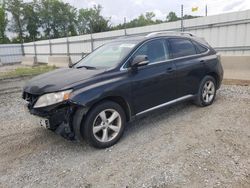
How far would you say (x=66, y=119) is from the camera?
3377 mm

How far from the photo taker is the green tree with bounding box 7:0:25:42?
138 ft

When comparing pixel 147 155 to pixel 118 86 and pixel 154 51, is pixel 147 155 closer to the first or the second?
pixel 118 86

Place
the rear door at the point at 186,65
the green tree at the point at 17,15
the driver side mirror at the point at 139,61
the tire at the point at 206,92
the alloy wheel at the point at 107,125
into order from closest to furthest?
the alloy wheel at the point at 107,125
the driver side mirror at the point at 139,61
the rear door at the point at 186,65
the tire at the point at 206,92
the green tree at the point at 17,15

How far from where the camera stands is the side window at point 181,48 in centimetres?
471

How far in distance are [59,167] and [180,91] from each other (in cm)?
277

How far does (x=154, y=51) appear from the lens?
14.4ft

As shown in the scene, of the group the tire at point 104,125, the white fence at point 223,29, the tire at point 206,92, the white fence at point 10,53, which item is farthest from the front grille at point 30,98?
the white fence at point 10,53

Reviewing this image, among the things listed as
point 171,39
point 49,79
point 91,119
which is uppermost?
point 171,39

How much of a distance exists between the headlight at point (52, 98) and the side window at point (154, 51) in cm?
150

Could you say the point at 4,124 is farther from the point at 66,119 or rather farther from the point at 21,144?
the point at 66,119

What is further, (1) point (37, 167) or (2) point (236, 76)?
(2) point (236, 76)

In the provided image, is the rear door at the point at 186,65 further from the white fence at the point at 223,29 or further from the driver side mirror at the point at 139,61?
the white fence at the point at 223,29

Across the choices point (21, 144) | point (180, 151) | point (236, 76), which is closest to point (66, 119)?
point (21, 144)

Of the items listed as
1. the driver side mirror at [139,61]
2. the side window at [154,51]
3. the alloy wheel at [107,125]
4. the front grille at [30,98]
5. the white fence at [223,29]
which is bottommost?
the alloy wheel at [107,125]
